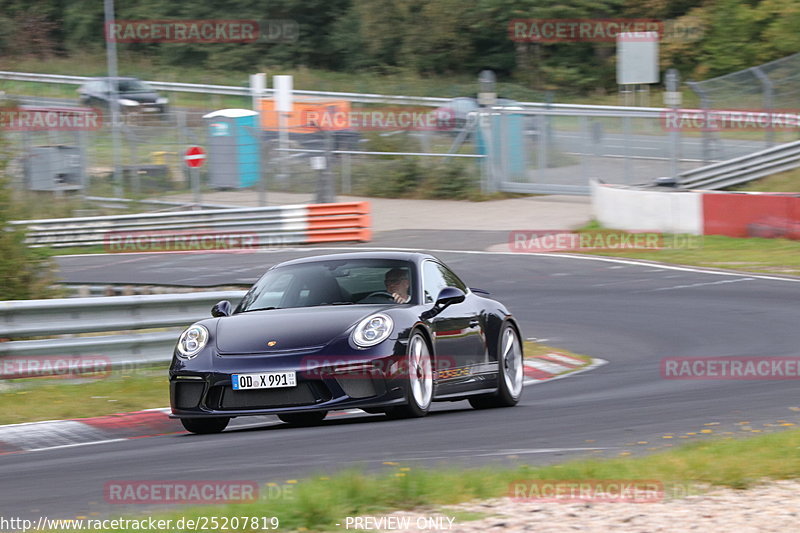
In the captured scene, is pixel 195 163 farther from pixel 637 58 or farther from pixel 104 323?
pixel 104 323

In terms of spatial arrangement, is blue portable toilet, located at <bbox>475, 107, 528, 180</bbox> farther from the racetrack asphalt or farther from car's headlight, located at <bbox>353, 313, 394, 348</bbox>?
car's headlight, located at <bbox>353, 313, 394, 348</bbox>

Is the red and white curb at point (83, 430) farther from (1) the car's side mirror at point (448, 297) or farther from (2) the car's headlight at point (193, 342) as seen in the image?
(1) the car's side mirror at point (448, 297)

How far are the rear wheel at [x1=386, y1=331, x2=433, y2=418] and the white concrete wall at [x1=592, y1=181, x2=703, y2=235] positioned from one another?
16618mm

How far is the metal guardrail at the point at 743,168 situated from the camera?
1142 inches

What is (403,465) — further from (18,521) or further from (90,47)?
(90,47)

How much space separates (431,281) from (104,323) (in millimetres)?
3440

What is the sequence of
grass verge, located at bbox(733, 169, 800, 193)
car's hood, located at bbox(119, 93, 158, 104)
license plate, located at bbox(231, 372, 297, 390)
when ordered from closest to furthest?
license plate, located at bbox(231, 372, 297, 390)
grass verge, located at bbox(733, 169, 800, 193)
car's hood, located at bbox(119, 93, 158, 104)

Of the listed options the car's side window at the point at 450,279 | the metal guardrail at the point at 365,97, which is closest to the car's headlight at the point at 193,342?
the car's side window at the point at 450,279

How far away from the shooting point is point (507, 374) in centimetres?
1041

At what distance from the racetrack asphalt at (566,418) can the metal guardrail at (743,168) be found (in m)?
9.11

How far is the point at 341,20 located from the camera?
64.4 meters

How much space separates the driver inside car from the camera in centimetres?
940

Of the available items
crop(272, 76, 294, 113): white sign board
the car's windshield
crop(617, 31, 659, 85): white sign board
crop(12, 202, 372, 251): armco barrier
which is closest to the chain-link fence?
crop(617, 31, 659, 85): white sign board

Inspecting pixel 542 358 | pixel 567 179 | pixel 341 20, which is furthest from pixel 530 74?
pixel 542 358
